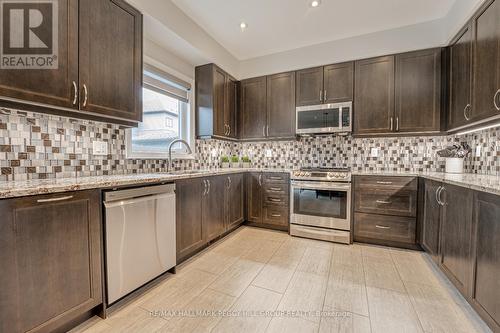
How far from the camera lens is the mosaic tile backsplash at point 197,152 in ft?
5.10

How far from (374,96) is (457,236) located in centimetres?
197

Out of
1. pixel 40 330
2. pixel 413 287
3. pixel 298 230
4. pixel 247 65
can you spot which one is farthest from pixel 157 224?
pixel 247 65

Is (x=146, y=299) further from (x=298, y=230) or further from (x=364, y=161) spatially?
(x=364, y=161)

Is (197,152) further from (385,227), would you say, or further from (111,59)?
(385,227)

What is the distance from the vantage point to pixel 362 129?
305 cm

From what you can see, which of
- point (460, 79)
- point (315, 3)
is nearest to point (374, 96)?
point (460, 79)

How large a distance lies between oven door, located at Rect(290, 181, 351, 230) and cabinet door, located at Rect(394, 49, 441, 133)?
1.16 m

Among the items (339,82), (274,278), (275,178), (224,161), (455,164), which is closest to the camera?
(274,278)

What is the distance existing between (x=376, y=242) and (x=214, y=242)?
2.04 meters

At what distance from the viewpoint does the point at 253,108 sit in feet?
12.3

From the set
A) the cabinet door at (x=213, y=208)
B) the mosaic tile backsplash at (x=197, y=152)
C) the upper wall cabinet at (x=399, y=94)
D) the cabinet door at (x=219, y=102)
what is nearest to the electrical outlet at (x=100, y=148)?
Result: the mosaic tile backsplash at (x=197, y=152)

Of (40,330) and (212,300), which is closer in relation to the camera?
(40,330)

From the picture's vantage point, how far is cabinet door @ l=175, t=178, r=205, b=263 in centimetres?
214

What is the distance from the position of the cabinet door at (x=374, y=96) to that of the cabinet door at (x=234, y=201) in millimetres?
1812
